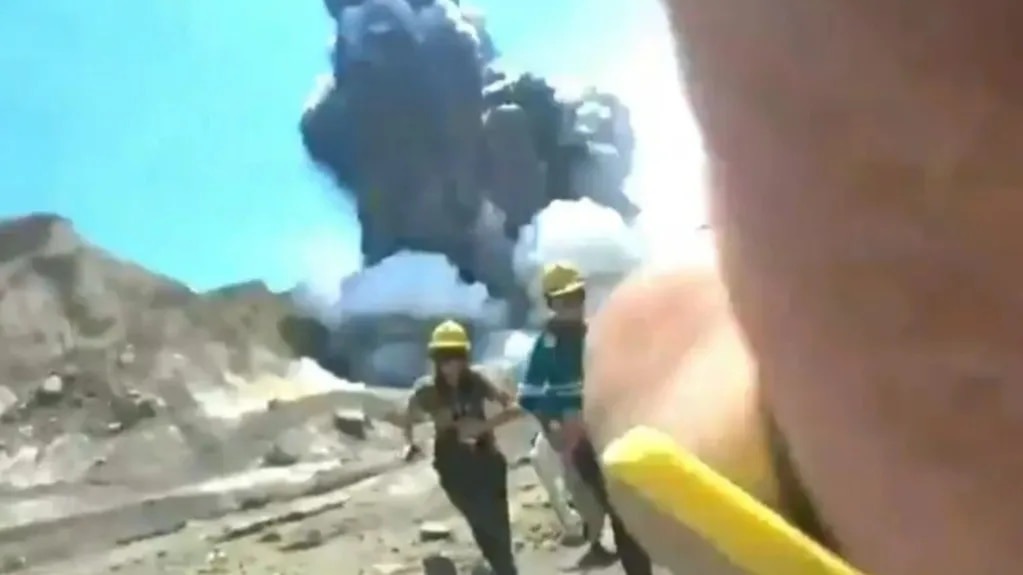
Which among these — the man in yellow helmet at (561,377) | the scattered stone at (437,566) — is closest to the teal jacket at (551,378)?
the man in yellow helmet at (561,377)

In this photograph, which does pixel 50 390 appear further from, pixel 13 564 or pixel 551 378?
pixel 551 378

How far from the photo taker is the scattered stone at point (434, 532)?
2.35ft

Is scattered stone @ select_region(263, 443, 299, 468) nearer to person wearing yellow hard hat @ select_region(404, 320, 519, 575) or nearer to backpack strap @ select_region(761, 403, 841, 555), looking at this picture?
person wearing yellow hard hat @ select_region(404, 320, 519, 575)

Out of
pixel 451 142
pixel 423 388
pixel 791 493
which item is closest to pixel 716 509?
pixel 791 493

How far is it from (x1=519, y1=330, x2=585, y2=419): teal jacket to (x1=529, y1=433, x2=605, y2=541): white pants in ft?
0.09

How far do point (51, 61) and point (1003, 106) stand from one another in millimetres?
740

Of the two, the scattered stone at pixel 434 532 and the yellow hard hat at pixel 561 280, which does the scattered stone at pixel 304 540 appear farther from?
the yellow hard hat at pixel 561 280

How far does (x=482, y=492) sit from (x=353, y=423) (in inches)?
4.2

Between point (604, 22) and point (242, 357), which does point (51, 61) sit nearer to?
point (242, 357)

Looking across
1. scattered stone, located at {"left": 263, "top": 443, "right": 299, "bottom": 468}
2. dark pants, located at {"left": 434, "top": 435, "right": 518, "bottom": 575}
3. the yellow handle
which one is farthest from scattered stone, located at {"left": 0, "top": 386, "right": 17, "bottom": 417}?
the yellow handle

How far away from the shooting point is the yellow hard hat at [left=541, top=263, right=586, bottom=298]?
2.13ft

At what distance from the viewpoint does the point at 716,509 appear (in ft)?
0.36

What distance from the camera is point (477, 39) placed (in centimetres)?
79

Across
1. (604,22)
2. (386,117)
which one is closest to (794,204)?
(604,22)
